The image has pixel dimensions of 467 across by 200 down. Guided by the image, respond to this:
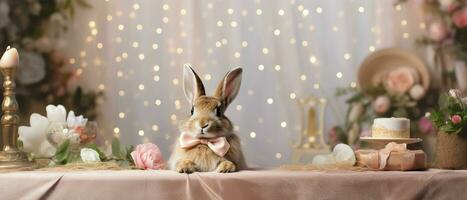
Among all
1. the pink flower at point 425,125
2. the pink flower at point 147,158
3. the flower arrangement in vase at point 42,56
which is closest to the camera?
the pink flower at point 147,158

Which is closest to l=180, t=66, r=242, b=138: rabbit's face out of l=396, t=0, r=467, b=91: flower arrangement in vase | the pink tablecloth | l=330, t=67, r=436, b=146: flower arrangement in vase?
the pink tablecloth

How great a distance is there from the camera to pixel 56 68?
81.8 inches

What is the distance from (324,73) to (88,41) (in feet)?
2.60

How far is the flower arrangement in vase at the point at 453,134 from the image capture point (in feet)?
5.61

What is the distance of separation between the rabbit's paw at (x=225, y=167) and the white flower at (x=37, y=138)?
22.0 inches

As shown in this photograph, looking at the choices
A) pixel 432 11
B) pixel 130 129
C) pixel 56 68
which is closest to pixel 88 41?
pixel 56 68

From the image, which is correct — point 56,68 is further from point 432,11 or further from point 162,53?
point 432,11

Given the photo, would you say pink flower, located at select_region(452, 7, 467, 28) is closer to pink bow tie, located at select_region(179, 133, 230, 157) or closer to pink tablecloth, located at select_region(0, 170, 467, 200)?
pink tablecloth, located at select_region(0, 170, 467, 200)

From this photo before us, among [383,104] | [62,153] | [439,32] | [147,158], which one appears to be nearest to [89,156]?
[62,153]

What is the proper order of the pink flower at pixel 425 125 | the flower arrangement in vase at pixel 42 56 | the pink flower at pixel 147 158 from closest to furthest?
the pink flower at pixel 147 158 → the pink flower at pixel 425 125 → the flower arrangement in vase at pixel 42 56

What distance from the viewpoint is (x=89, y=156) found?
5.79ft

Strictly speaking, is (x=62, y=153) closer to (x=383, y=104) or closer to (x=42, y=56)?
(x=42, y=56)

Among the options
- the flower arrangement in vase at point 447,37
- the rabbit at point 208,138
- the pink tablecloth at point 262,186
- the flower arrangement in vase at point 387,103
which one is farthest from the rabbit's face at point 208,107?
the flower arrangement in vase at point 447,37

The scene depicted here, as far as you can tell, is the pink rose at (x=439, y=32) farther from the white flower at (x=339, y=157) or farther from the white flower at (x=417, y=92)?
the white flower at (x=339, y=157)
